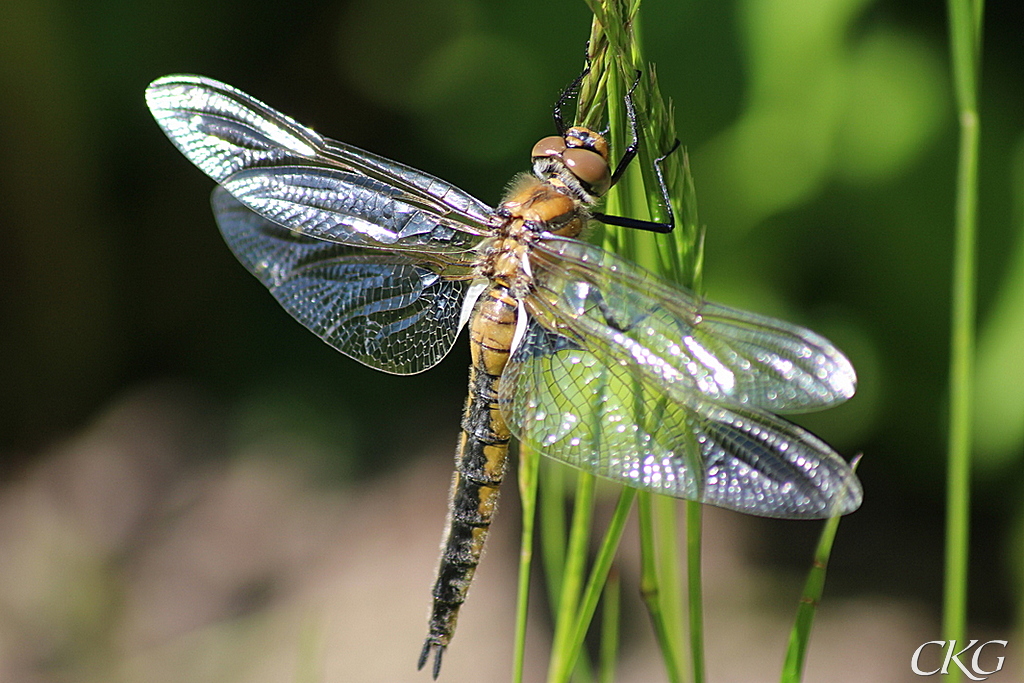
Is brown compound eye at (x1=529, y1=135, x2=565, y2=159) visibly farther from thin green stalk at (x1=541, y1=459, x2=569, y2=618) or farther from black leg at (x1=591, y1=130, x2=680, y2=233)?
thin green stalk at (x1=541, y1=459, x2=569, y2=618)

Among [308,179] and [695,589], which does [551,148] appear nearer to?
[308,179]

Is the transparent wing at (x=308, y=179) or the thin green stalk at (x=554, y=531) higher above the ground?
the transparent wing at (x=308, y=179)

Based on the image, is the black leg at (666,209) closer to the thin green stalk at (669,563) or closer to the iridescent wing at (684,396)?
the iridescent wing at (684,396)

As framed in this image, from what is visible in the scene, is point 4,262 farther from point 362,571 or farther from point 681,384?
point 681,384

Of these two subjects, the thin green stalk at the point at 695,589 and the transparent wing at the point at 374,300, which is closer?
the thin green stalk at the point at 695,589

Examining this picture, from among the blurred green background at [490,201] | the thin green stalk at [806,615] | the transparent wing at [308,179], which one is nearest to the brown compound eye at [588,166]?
the transparent wing at [308,179]

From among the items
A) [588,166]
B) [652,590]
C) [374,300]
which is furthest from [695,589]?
[374,300]
